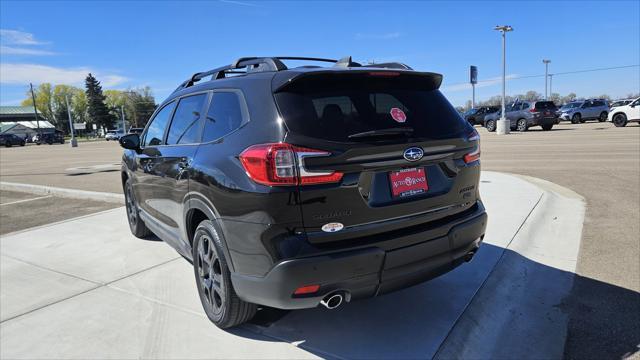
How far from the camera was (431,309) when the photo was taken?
326 centimetres

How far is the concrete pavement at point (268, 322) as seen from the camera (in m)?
2.89

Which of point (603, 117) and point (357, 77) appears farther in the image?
point (603, 117)

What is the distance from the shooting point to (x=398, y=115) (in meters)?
2.79

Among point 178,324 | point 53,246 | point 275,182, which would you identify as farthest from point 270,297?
point 53,246

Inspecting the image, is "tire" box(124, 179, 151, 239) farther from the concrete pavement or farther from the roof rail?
the roof rail

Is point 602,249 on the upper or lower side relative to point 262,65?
lower

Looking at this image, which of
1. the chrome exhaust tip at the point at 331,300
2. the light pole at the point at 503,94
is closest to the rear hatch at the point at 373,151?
the chrome exhaust tip at the point at 331,300

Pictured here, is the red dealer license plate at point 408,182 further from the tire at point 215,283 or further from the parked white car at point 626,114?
the parked white car at point 626,114

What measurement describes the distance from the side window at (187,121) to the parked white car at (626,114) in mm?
29643

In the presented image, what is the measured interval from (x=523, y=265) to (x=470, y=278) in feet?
2.49

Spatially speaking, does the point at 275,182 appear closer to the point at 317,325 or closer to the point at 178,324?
the point at 317,325

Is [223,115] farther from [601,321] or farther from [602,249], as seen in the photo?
[602,249]

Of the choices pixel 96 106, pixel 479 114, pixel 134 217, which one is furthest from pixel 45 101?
pixel 134 217

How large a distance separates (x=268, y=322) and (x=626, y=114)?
1183 inches
